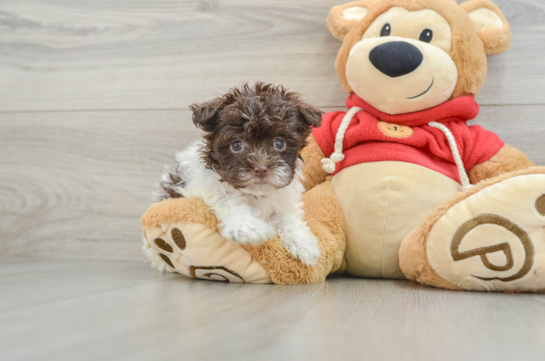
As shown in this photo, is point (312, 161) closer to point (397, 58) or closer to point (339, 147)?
point (339, 147)

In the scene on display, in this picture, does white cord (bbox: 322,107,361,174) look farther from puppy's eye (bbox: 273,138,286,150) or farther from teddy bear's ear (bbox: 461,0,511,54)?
teddy bear's ear (bbox: 461,0,511,54)

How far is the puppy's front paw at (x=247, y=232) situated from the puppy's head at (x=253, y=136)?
13 cm

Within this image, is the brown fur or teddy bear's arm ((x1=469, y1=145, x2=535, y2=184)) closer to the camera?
the brown fur

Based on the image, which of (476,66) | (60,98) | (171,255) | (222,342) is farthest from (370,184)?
(60,98)

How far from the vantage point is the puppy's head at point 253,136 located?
1.34 meters

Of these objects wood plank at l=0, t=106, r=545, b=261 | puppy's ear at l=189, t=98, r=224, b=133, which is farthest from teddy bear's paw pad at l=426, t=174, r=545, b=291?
wood plank at l=0, t=106, r=545, b=261

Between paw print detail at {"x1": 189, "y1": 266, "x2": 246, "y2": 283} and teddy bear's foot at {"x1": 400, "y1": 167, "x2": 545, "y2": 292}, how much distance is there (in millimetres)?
640

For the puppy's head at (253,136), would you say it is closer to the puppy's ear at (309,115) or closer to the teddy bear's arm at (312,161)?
the puppy's ear at (309,115)

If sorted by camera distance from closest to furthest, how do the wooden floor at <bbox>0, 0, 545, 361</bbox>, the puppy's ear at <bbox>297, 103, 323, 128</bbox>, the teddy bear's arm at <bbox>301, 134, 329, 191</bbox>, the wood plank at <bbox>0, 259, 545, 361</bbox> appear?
the wood plank at <bbox>0, 259, 545, 361</bbox> → the puppy's ear at <bbox>297, 103, 323, 128</bbox> → the teddy bear's arm at <bbox>301, 134, 329, 191</bbox> → the wooden floor at <bbox>0, 0, 545, 361</bbox>

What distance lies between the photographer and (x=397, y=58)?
1546 mm

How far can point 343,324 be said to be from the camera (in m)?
0.88

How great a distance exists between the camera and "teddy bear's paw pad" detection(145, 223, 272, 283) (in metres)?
1.38

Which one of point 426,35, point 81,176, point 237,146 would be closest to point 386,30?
point 426,35

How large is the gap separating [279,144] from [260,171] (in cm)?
14
